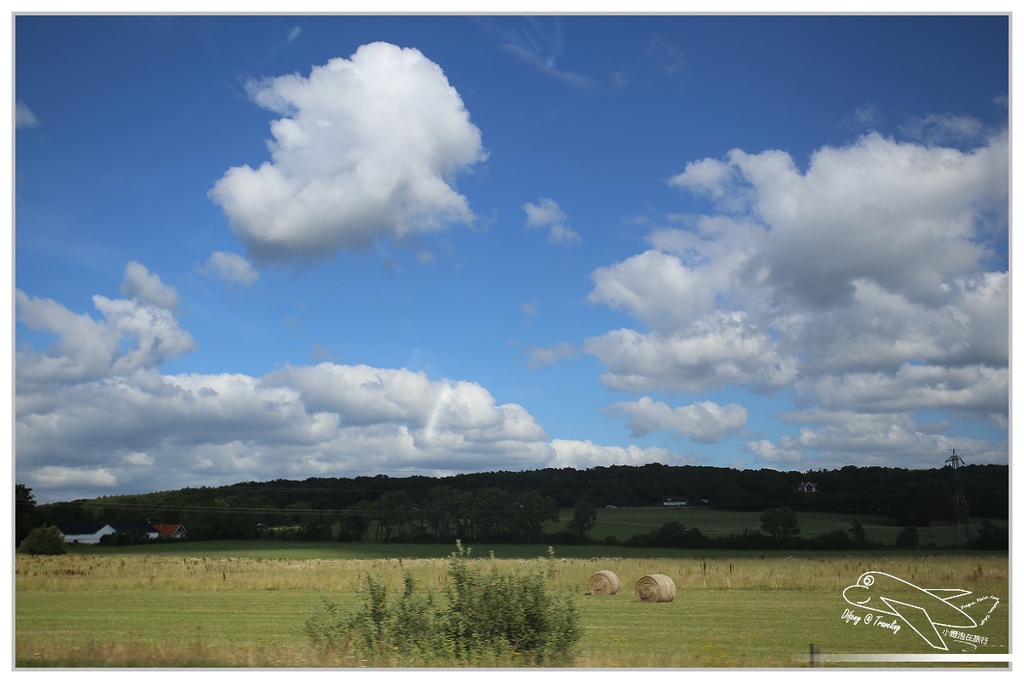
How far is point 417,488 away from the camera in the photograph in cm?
7638

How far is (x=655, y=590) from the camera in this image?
28000mm

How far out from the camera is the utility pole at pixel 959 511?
1770 inches

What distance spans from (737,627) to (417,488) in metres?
58.8

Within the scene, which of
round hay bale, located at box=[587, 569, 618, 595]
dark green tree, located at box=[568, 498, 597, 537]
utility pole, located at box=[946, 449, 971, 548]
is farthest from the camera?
dark green tree, located at box=[568, 498, 597, 537]

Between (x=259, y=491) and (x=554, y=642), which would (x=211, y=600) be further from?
(x=259, y=491)

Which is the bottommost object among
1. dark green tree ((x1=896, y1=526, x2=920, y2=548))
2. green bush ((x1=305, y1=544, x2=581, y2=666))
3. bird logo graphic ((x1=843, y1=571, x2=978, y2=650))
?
dark green tree ((x1=896, y1=526, x2=920, y2=548))

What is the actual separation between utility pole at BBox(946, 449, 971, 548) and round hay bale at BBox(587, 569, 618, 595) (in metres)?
24.8

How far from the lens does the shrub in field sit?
53938 mm

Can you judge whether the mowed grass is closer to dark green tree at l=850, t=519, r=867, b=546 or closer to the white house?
the white house

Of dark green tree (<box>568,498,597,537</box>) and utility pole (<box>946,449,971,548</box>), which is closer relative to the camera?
utility pole (<box>946,449,971,548</box>)

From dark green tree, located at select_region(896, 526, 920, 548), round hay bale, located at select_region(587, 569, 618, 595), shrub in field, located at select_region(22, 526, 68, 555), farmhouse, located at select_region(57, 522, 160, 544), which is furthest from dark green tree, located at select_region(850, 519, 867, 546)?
farmhouse, located at select_region(57, 522, 160, 544)

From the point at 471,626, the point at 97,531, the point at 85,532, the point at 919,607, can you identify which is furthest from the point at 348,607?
the point at 97,531

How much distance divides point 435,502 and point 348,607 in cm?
6090

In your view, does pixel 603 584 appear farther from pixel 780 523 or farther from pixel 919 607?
pixel 780 523
